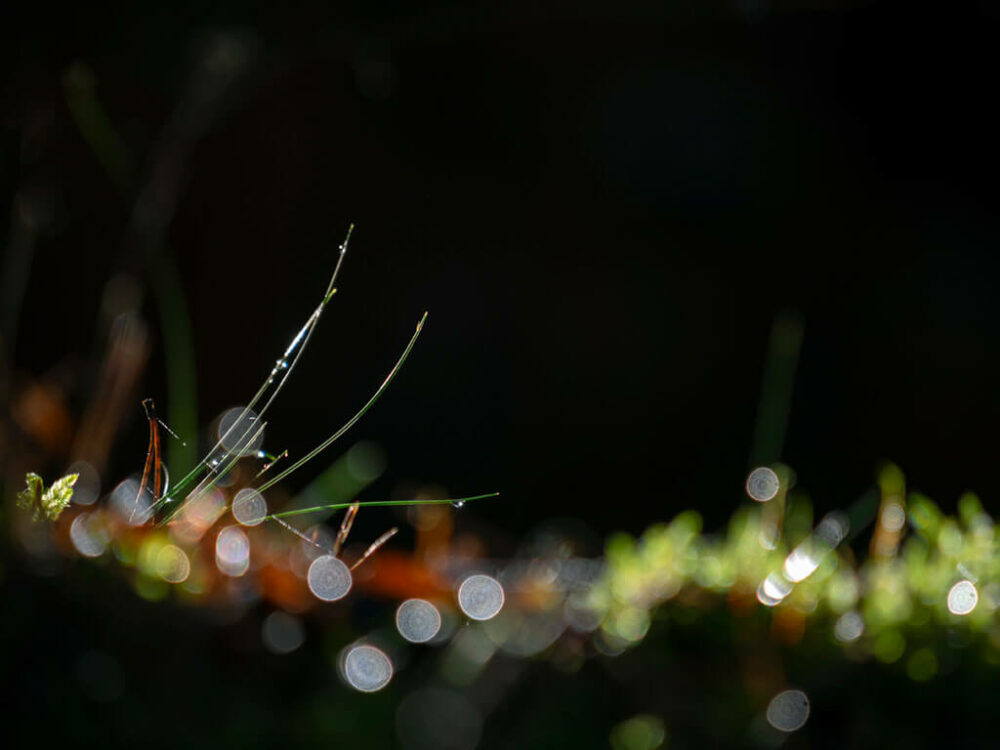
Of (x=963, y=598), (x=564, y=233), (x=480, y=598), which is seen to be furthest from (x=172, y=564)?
(x=564, y=233)

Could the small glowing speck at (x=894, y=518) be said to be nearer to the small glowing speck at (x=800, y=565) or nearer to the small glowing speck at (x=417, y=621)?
the small glowing speck at (x=800, y=565)

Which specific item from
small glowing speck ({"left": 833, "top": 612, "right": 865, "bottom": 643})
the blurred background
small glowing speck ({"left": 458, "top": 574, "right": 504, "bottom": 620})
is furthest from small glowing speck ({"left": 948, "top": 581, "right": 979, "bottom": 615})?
the blurred background

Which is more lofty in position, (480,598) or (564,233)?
(480,598)

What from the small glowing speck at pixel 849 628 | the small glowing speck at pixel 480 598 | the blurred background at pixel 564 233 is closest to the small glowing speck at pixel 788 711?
the small glowing speck at pixel 849 628

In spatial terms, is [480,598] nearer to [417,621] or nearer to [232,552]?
[417,621]

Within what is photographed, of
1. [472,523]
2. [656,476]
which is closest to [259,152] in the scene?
[656,476]

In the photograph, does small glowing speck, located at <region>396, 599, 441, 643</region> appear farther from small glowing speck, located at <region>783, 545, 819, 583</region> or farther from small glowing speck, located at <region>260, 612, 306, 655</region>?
small glowing speck, located at <region>783, 545, 819, 583</region>

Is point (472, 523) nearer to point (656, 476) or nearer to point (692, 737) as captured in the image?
point (692, 737)
